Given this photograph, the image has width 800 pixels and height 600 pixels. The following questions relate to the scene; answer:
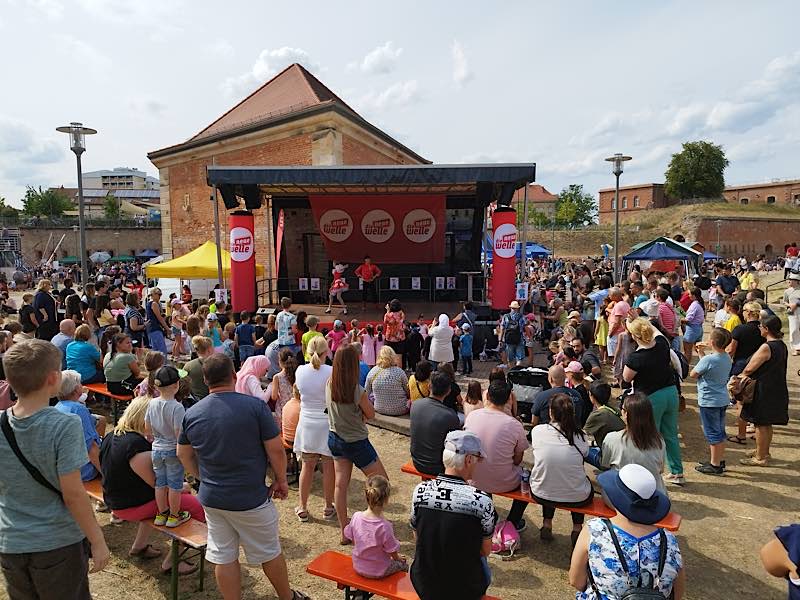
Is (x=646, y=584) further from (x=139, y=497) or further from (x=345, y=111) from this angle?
(x=345, y=111)

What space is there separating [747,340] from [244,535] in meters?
6.25

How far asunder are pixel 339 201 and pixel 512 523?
41.3 ft

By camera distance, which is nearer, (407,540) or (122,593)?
(122,593)

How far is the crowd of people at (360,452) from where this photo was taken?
240cm

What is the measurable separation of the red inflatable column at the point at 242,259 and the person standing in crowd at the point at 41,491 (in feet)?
32.6

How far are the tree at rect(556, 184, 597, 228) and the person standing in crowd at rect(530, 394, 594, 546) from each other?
75.4 m

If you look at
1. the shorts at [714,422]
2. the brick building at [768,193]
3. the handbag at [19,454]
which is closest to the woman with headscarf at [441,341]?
the shorts at [714,422]

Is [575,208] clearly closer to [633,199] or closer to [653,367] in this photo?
[633,199]

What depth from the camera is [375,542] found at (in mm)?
3223

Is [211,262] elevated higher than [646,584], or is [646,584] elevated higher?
[211,262]

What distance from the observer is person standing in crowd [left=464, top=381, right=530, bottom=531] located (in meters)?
4.03

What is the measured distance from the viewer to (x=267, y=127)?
18.6 meters

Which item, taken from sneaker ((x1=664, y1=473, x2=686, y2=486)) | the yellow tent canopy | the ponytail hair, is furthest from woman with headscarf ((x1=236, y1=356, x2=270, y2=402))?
the yellow tent canopy

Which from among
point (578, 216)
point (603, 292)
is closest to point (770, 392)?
point (603, 292)
